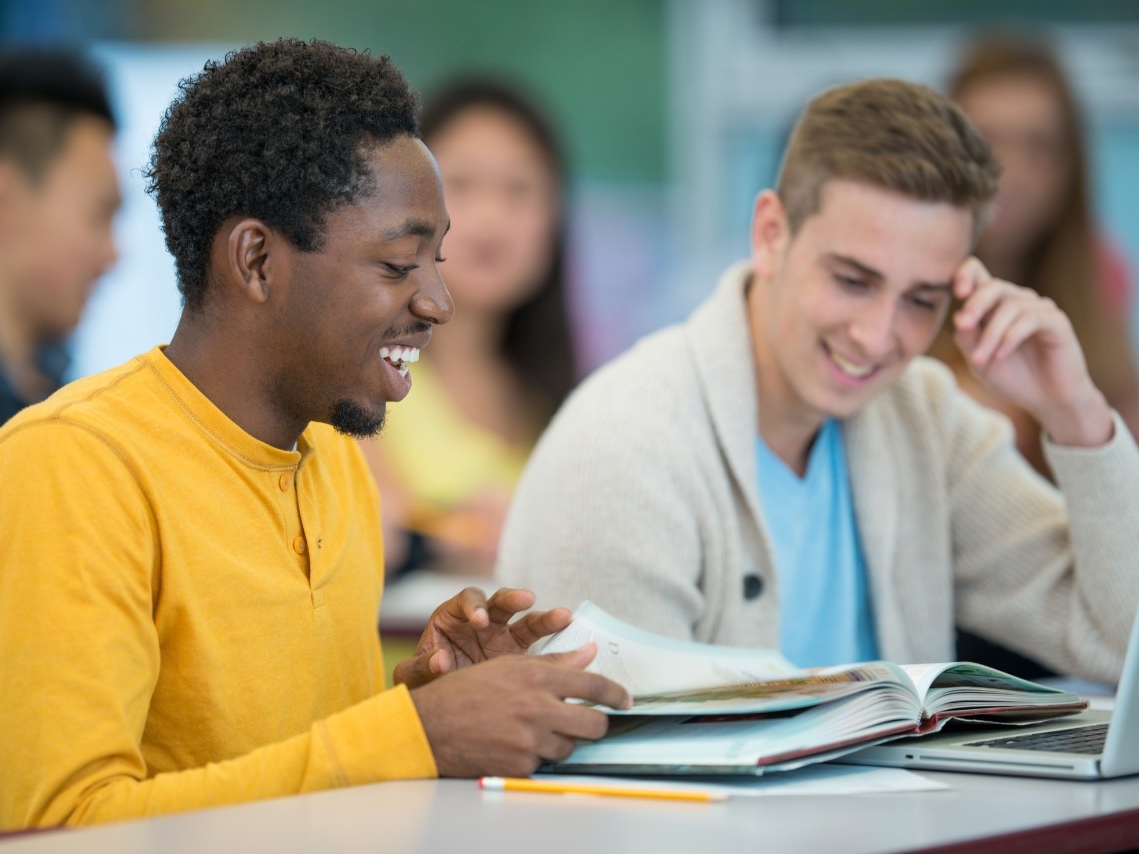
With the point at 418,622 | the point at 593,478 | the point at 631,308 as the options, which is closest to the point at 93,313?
the point at 631,308

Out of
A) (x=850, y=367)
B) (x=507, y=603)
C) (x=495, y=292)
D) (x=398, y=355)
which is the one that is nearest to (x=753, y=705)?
(x=507, y=603)

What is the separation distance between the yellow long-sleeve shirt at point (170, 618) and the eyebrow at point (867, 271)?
76cm

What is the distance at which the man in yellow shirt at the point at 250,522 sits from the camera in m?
1.08

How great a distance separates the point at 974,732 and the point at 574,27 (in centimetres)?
366

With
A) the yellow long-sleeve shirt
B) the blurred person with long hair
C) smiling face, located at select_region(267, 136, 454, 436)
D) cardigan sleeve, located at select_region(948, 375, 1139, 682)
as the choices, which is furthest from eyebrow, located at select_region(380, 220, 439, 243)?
the blurred person with long hair

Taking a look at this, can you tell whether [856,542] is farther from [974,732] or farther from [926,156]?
[974,732]

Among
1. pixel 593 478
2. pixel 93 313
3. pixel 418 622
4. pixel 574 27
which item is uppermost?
pixel 574 27

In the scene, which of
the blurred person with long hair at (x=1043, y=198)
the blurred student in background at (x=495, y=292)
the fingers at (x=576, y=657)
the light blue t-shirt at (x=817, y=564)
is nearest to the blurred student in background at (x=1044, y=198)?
the blurred person with long hair at (x=1043, y=198)

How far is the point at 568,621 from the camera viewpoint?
1268mm

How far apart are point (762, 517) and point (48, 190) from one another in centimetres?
252

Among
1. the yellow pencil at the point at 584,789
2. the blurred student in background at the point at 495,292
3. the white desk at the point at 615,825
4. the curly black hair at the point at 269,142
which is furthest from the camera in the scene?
the blurred student in background at the point at 495,292

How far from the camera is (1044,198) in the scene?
3809mm

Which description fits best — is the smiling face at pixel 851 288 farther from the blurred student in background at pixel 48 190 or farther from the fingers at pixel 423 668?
the blurred student in background at pixel 48 190

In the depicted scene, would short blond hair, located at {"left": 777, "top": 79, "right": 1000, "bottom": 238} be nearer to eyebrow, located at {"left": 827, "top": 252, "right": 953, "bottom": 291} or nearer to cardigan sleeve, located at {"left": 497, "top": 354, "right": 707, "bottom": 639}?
eyebrow, located at {"left": 827, "top": 252, "right": 953, "bottom": 291}
